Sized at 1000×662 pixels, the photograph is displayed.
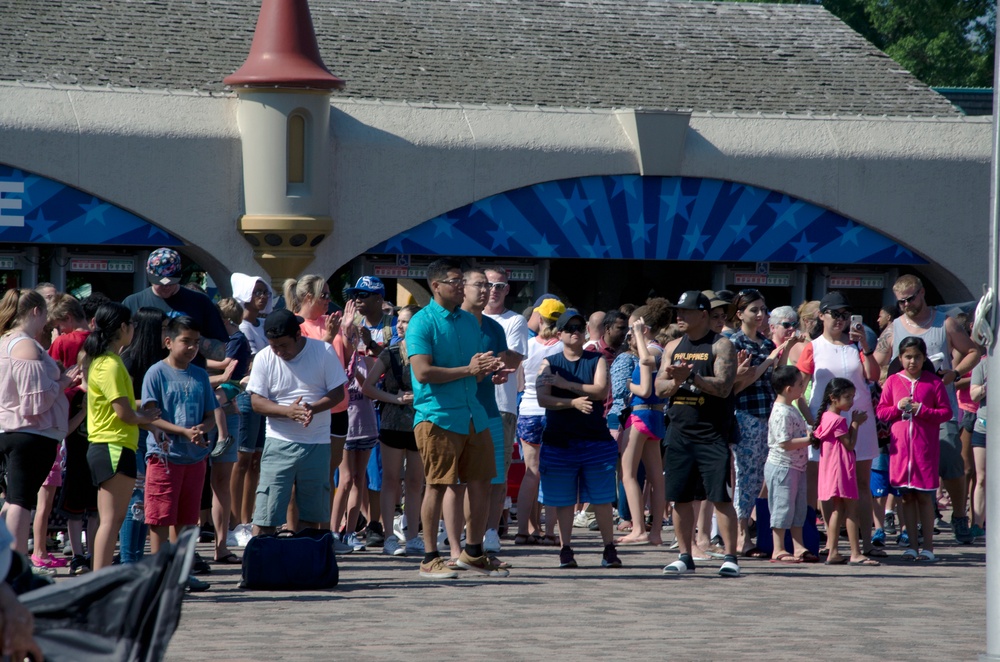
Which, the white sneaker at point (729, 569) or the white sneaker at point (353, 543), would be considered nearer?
the white sneaker at point (729, 569)

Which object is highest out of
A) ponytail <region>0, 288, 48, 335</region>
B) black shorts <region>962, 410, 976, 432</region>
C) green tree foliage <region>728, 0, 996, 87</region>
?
green tree foliage <region>728, 0, 996, 87</region>

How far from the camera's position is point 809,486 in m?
12.0

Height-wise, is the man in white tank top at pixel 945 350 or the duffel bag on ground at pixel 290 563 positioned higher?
the man in white tank top at pixel 945 350

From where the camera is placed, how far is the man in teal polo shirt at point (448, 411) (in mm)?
10148

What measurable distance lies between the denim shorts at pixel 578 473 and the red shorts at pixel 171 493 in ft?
9.70

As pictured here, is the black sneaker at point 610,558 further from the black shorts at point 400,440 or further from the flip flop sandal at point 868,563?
the flip flop sandal at point 868,563

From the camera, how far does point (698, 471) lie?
1052 centimetres

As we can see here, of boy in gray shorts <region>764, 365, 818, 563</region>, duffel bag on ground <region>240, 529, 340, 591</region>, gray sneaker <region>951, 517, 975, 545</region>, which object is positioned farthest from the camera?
gray sneaker <region>951, 517, 975, 545</region>

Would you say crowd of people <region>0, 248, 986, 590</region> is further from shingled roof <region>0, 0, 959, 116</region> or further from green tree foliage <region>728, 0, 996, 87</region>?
green tree foliage <region>728, 0, 996, 87</region>

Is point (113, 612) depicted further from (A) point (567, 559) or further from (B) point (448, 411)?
(A) point (567, 559)

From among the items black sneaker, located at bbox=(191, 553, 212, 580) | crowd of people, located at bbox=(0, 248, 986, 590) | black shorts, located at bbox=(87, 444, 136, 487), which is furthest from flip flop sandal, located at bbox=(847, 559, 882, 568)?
black shorts, located at bbox=(87, 444, 136, 487)

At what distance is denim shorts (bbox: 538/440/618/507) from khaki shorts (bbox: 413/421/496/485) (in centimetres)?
101

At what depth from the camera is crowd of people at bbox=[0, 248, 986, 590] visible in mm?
9242

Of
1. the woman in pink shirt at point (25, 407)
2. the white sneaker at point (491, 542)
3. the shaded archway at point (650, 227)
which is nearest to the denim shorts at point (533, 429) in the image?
the white sneaker at point (491, 542)
